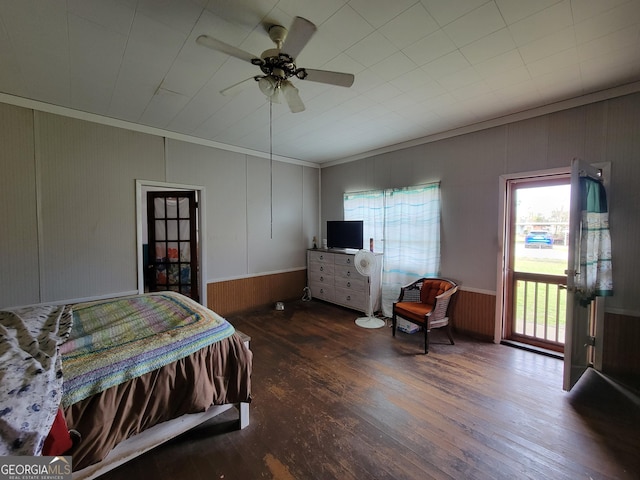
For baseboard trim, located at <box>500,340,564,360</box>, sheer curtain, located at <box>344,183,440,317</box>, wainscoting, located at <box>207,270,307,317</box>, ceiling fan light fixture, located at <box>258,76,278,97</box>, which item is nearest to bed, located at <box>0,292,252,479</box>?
ceiling fan light fixture, located at <box>258,76,278,97</box>

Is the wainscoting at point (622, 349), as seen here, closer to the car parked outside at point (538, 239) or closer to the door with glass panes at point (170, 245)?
the car parked outside at point (538, 239)

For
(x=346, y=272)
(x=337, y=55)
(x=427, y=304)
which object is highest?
(x=337, y=55)

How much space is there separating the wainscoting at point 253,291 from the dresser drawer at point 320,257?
1.27 ft

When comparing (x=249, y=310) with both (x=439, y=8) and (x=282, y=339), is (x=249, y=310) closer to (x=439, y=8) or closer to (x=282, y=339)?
(x=282, y=339)

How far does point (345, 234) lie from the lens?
4.54m

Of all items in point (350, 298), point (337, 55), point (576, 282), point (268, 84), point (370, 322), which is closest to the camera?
point (268, 84)

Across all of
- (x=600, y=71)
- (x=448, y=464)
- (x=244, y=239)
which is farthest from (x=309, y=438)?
(x=600, y=71)

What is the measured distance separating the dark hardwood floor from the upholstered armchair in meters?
0.35

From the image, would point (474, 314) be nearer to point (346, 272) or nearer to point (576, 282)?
point (576, 282)

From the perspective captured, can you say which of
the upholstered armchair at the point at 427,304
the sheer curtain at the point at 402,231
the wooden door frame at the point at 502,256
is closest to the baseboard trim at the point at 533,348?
the wooden door frame at the point at 502,256

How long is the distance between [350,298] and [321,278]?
73cm

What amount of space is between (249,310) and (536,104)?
4525 mm

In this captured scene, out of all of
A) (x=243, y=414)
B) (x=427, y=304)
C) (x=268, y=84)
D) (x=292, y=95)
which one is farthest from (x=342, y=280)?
(x=268, y=84)

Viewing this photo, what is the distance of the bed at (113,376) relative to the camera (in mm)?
1073
